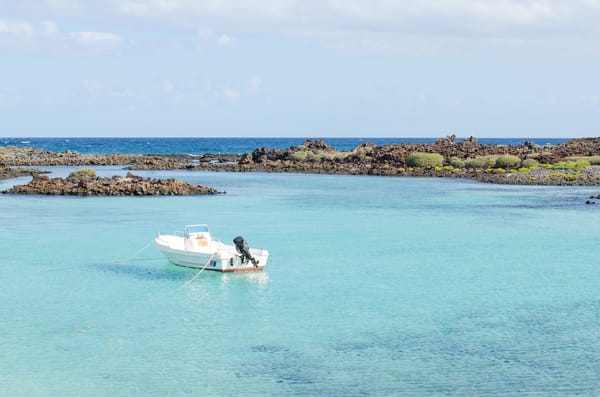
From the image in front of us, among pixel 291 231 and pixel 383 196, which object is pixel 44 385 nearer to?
pixel 291 231

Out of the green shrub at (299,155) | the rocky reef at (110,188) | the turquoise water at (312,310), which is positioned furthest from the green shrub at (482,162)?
the turquoise water at (312,310)

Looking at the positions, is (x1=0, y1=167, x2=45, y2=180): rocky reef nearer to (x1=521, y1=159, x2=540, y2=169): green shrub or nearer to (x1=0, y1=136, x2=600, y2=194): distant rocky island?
(x1=0, y1=136, x2=600, y2=194): distant rocky island

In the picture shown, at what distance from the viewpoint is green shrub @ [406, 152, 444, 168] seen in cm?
9500

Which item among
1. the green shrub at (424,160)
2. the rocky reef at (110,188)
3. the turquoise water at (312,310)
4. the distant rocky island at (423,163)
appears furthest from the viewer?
the green shrub at (424,160)

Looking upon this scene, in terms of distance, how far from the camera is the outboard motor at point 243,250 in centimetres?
2853

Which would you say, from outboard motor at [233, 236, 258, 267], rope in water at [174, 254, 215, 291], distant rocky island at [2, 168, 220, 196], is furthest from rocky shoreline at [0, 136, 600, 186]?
rope in water at [174, 254, 215, 291]

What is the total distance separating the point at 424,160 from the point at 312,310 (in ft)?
240

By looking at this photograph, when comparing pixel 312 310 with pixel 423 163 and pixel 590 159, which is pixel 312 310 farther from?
pixel 423 163

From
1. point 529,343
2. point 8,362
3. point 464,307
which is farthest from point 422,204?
point 8,362

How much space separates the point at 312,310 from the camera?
2367cm

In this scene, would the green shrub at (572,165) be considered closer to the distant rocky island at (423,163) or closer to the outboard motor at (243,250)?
the distant rocky island at (423,163)

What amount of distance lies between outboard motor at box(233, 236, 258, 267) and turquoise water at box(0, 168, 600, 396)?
0.62 metres

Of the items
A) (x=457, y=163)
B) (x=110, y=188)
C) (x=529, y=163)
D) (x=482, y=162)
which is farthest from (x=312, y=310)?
(x=457, y=163)

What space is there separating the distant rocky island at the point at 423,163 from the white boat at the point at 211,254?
1235 inches
